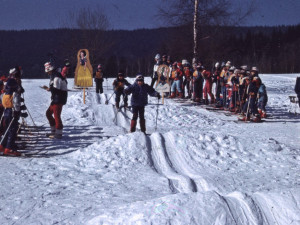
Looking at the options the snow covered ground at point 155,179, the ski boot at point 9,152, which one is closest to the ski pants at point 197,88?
the snow covered ground at point 155,179

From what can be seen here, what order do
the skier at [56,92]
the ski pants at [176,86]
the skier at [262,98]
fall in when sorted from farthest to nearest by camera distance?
the ski pants at [176,86] < the skier at [262,98] < the skier at [56,92]

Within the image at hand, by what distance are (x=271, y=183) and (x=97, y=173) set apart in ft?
11.1

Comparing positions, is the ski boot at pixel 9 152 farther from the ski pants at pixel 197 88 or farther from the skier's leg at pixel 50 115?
the ski pants at pixel 197 88

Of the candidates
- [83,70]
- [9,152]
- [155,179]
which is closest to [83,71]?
[83,70]

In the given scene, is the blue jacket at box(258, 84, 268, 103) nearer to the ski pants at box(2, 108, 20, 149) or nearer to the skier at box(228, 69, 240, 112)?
the skier at box(228, 69, 240, 112)

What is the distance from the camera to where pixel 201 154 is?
26.9ft

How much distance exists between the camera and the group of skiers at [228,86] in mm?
12883

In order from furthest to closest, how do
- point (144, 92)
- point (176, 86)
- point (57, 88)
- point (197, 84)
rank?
point (176, 86) → point (197, 84) → point (144, 92) → point (57, 88)

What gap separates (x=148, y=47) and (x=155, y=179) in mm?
170120

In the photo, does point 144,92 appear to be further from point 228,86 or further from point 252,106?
point 228,86

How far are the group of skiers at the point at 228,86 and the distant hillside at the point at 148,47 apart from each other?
6.41m

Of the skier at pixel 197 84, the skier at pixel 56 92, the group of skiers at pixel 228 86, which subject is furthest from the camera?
the skier at pixel 197 84

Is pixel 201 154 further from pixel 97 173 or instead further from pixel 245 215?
pixel 245 215

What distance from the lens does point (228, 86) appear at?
1455 centimetres
